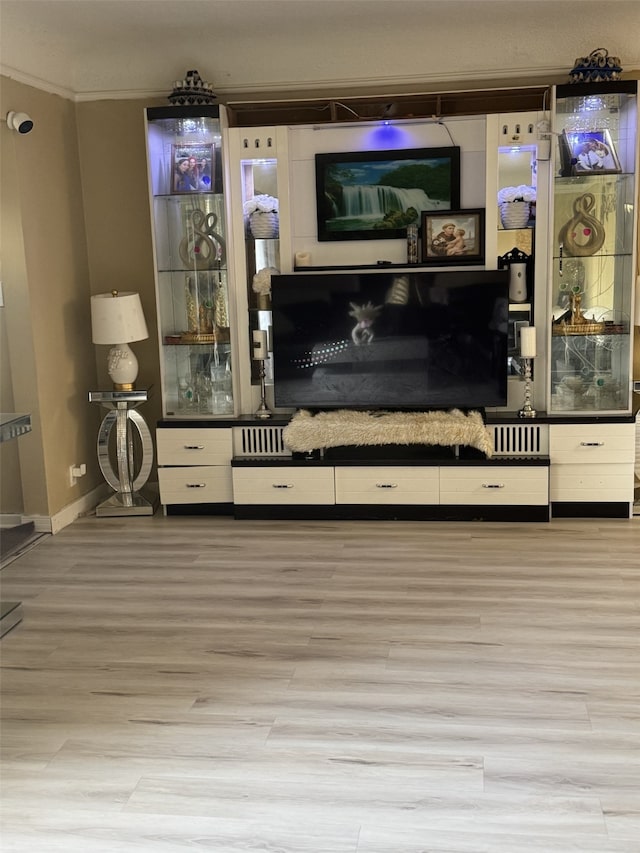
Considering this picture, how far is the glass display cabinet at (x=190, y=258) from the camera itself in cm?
504

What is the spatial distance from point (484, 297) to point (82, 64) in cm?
274

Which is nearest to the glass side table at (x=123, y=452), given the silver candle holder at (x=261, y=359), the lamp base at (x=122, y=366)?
the lamp base at (x=122, y=366)

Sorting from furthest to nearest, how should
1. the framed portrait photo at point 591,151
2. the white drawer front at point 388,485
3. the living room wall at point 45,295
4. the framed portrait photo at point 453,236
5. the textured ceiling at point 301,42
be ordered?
the framed portrait photo at point 453,236 < the white drawer front at point 388,485 < the framed portrait photo at point 591,151 < the living room wall at point 45,295 < the textured ceiling at point 301,42

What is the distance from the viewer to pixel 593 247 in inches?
194

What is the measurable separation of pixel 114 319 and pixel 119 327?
53mm

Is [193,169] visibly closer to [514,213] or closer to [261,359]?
[261,359]

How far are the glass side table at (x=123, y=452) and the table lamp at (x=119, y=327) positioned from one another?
117 mm

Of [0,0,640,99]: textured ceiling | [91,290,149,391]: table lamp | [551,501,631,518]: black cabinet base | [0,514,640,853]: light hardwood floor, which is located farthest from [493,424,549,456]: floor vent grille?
[91,290,149,391]: table lamp

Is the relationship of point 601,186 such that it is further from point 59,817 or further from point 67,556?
point 59,817

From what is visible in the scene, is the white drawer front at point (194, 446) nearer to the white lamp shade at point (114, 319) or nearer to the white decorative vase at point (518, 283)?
the white lamp shade at point (114, 319)

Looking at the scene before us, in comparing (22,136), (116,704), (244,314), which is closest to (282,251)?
(244,314)

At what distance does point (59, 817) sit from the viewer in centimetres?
241

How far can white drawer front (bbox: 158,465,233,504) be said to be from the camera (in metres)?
5.16

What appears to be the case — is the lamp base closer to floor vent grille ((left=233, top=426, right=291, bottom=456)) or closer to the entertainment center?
the entertainment center
